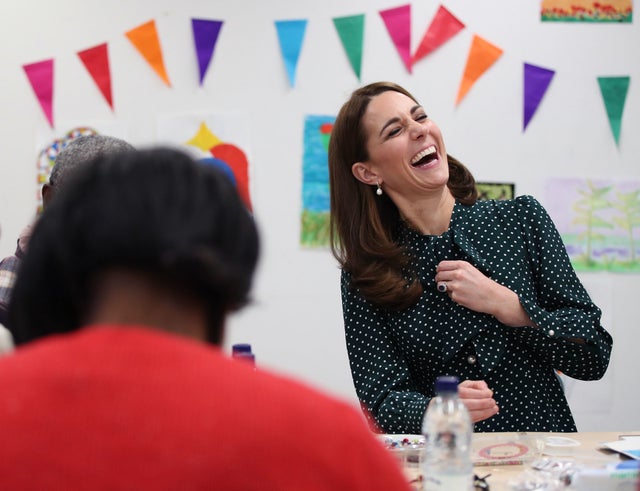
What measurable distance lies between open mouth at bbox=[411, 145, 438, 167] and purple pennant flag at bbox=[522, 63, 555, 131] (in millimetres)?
1198

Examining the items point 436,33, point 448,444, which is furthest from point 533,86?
point 448,444

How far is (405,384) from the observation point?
6.40 feet

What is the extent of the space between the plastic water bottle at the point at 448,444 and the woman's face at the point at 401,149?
0.76 meters

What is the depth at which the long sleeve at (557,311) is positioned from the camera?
1.87m

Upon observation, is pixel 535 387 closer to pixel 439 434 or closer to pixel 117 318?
pixel 439 434

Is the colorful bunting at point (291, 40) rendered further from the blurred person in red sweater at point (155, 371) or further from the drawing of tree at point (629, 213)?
the blurred person in red sweater at point (155, 371)

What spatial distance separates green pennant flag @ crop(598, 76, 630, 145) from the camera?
3.22 metres

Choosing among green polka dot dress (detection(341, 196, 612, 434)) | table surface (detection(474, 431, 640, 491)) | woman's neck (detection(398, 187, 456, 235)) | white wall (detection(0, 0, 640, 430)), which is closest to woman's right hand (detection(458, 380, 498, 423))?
table surface (detection(474, 431, 640, 491))

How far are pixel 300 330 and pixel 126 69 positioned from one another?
4.00ft

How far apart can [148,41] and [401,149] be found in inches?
55.7

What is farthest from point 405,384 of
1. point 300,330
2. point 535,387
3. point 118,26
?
point 118,26

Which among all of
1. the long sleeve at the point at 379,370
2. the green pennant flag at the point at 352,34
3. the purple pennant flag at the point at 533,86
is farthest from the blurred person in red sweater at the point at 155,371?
the purple pennant flag at the point at 533,86

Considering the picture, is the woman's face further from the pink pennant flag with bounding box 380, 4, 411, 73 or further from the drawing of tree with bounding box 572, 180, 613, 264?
the drawing of tree with bounding box 572, 180, 613, 264

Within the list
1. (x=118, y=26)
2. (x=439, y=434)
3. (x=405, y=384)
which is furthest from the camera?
(x=118, y=26)
